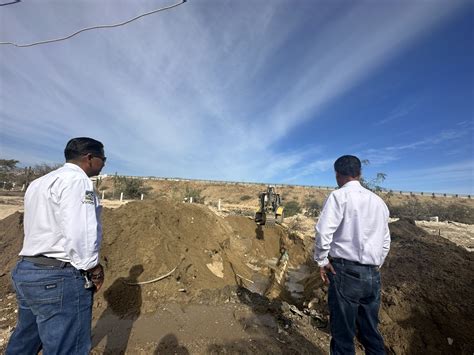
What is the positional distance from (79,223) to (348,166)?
233 cm

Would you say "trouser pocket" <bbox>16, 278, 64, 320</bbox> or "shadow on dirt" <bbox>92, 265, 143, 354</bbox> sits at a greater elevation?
"trouser pocket" <bbox>16, 278, 64, 320</bbox>

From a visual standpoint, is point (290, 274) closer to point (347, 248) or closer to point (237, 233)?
point (237, 233)

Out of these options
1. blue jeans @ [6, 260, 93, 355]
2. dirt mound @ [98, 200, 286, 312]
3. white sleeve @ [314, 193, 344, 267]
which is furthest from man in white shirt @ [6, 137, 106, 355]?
dirt mound @ [98, 200, 286, 312]

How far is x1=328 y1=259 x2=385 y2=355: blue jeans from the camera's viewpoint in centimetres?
240

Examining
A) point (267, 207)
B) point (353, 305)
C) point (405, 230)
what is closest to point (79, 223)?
point (353, 305)

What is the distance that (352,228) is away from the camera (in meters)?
2.46

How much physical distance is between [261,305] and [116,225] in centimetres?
396

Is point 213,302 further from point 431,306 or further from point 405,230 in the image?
point 405,230

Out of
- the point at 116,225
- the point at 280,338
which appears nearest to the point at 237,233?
Result: the point at 116,225

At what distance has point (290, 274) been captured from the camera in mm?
10148

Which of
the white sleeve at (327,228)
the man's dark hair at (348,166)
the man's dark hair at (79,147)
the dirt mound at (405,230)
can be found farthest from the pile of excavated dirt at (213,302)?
the dirt mound at (405,230)

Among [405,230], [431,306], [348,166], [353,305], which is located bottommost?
[431,306]

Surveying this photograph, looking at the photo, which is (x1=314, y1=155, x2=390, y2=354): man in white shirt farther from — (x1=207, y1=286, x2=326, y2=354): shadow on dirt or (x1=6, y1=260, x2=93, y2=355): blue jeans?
(x1=6, y1=260, x2=93, y2=355): blue jeans

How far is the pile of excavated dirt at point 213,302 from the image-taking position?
3.66 metres
